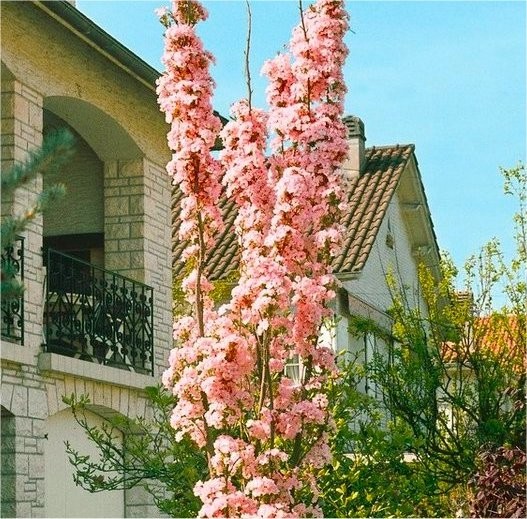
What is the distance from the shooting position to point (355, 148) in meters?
27.4

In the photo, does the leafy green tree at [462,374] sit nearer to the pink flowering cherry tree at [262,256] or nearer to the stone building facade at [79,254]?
the stone building facade at [79,254]

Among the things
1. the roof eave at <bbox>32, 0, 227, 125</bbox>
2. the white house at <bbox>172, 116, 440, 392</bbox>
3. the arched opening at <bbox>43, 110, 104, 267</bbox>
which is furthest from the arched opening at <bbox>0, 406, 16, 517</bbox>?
the white house at <bbox>172, 116, 440, 392</bbox>

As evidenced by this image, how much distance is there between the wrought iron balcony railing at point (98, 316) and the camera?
13.7 m

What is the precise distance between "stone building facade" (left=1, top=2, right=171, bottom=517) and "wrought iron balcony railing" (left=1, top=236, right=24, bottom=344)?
0.02 meters

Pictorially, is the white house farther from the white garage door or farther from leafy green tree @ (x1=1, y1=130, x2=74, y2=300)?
leafy green tree @ (x1=1, y1=130, x2=74, y2=300)

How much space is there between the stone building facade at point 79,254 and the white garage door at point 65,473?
19 millimetres

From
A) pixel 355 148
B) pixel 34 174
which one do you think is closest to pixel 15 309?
→ pixel 34 174

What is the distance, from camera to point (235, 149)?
8.74 m

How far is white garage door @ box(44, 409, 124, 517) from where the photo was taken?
538 inches

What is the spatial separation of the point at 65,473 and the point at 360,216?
41.3ft

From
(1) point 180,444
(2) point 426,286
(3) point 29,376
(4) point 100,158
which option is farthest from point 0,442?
(2) point 426,286

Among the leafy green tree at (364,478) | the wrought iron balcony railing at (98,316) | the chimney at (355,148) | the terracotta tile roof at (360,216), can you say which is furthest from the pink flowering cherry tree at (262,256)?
the chimney at (355,148)

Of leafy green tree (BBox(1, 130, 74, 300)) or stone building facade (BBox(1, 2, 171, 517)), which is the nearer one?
leafy green tree (BBox(1, 130, 74, 300))

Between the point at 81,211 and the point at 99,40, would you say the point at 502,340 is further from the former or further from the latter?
the point at 99,40
